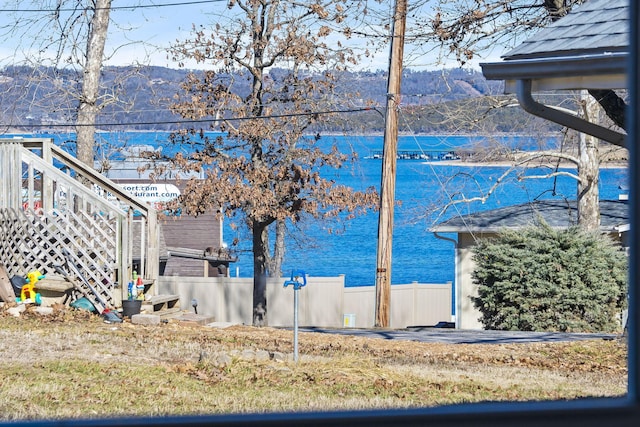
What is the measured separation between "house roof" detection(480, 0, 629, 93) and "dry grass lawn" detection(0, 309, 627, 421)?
2480mm

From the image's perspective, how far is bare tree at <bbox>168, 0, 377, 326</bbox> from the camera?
1938 centimetres

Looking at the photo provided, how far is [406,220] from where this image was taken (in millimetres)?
22047

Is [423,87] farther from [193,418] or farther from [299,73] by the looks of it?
[193,418]

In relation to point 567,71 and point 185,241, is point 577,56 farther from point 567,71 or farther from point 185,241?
point 185,241

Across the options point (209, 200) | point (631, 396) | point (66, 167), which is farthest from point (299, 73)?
point (631, 396)

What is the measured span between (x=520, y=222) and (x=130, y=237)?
413 inches

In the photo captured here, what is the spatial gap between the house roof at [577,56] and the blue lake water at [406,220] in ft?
41.8

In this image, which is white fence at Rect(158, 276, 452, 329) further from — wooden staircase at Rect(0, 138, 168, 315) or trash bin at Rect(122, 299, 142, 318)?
trash bin at Rect(122, 299, 142, 318)

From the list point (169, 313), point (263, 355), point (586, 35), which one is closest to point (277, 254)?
point (169, 313)

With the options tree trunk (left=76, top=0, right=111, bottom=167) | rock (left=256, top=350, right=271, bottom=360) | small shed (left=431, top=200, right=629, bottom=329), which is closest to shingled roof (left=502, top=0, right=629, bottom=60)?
rock (left=256, top=350, right=271, bottom=360)

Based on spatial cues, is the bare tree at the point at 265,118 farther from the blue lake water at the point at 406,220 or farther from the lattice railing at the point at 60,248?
the lattice railing at the point at 60,248

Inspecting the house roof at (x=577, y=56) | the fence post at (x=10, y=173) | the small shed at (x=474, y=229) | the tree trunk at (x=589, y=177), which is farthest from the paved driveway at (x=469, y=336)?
the house roof at (x=577, y=56)

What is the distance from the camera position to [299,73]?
20531mm

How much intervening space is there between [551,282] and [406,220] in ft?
24.5
